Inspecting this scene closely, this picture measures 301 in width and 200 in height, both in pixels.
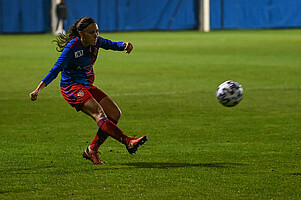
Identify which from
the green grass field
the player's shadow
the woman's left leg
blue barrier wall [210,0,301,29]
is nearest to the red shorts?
the woman's left leg

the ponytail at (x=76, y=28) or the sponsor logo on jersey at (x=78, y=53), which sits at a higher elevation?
the ponytail at (x=76, y=28)

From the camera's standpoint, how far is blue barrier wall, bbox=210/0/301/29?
48594mm

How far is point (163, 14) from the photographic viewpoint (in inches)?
1925

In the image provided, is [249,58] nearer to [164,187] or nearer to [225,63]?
[225,63]

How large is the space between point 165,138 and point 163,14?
128 ft

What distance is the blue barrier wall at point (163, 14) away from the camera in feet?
156

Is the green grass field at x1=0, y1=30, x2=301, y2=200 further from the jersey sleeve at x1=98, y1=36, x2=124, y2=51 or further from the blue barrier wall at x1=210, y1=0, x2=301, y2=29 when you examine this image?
the blue barrier wall at x1=210, y1=0, x2=301, y2=29

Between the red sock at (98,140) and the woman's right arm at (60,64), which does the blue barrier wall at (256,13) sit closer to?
the red sock at (98,140)

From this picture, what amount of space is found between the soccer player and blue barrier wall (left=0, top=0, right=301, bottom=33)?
1548 inches

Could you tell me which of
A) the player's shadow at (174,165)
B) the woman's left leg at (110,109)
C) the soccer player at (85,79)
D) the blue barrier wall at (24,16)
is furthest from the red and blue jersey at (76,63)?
the blue barrier wall at (24,16)

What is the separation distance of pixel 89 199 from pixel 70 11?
138 feet

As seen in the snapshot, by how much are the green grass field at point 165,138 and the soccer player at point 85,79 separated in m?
0.39

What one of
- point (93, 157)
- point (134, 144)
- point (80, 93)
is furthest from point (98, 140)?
point (134, 144)

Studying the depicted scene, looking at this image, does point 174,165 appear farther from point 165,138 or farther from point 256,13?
point 256,13
